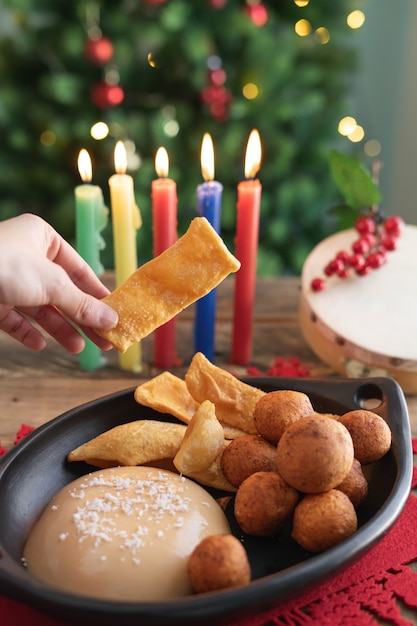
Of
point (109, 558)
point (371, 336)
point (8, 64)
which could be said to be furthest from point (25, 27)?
point (109, 558)

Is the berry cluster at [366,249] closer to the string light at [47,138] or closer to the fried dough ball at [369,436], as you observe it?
the fried dough ball at [369,436]

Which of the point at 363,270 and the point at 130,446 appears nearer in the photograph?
the point at 130,446

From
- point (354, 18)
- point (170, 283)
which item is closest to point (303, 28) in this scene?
point (354, 18)

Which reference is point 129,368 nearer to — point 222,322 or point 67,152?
point 222,322

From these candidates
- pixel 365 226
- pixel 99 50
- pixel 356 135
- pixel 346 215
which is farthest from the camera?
pixel 356 135

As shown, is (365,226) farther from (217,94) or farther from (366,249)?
(217,94)

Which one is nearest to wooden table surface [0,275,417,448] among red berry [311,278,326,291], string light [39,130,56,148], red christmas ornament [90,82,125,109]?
red berry [311,278,326,291]

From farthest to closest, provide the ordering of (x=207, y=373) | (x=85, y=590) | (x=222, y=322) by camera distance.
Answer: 1. (x=222, y=322)
2. (x=207, y=373)
3. (x=85, y=590)

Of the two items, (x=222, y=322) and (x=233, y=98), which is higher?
(x=233, y=98)
